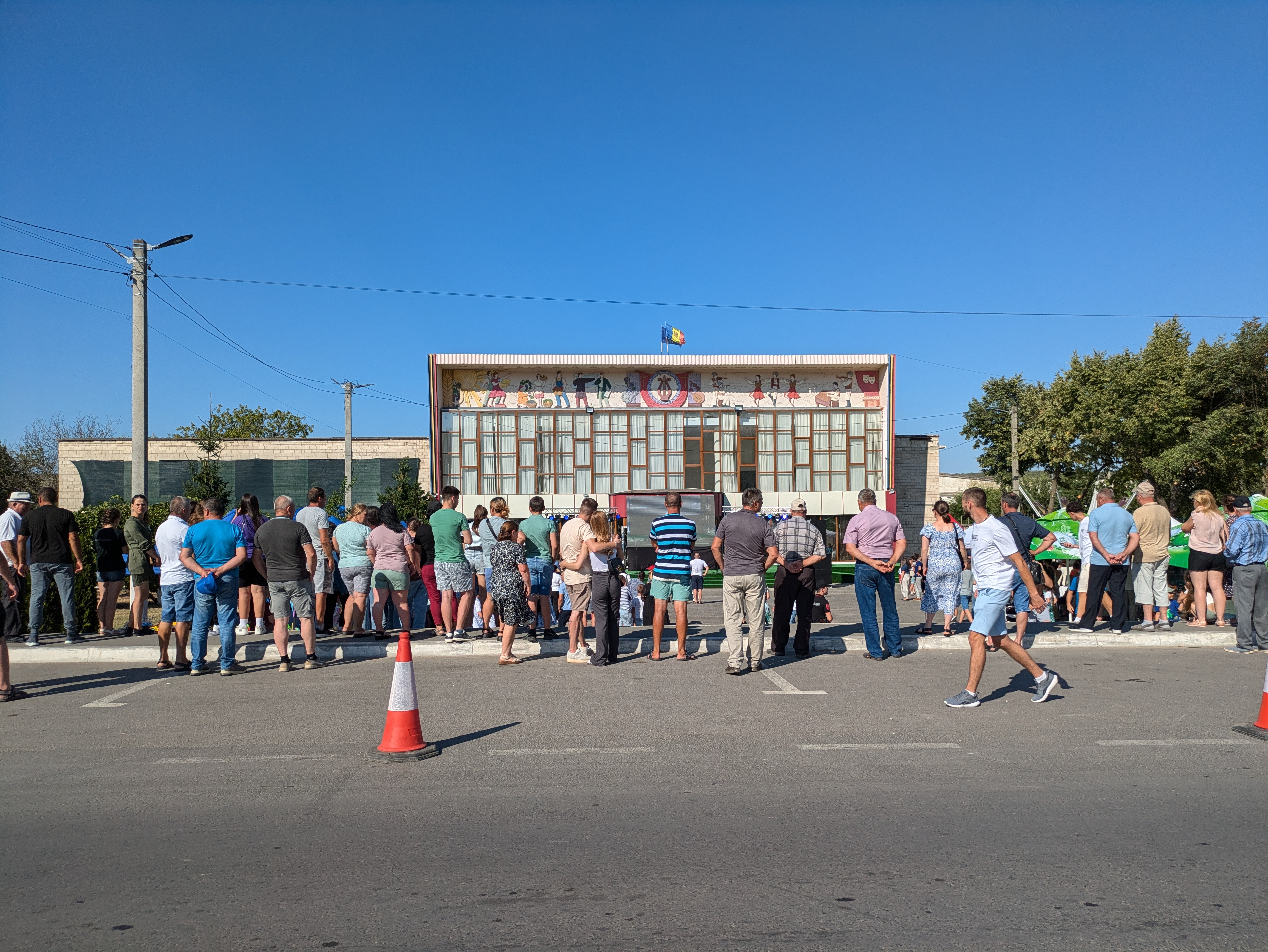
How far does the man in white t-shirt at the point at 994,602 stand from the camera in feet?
25.6

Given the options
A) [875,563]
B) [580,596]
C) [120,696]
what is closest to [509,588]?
[580,596]

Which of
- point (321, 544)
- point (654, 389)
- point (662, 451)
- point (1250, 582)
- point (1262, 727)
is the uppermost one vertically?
point (654, 389)

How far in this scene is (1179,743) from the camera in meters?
6.67

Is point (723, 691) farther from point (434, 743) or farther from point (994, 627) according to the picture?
point (434, 743)

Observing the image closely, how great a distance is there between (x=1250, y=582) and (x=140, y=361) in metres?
18.1

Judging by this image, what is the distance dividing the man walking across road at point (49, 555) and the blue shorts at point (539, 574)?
18.6 feet

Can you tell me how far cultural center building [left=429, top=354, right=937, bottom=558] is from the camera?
42.2 metres

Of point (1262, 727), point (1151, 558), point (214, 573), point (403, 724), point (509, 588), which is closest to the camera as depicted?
point (403, 724)

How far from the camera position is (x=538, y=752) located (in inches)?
254

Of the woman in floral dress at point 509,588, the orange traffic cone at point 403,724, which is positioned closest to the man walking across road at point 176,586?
the woman in floral dress at point 509,588

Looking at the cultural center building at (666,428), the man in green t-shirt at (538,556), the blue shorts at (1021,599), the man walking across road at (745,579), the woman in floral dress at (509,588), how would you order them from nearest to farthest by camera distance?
the man walking across road at (745,579) < the woman in floral dress at (509,588) < the blue shorts at (1021,599) < the man in green t-shirt at (538,556) < the cultural center building at (666,428)

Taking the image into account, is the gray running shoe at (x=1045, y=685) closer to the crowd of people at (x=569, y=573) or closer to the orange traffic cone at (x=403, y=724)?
the crowd of people at (x=569, y=573)

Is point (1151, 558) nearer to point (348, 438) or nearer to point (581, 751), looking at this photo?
point (581, 751)

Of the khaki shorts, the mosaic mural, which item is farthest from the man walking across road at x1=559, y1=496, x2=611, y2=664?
the mosaic mural
